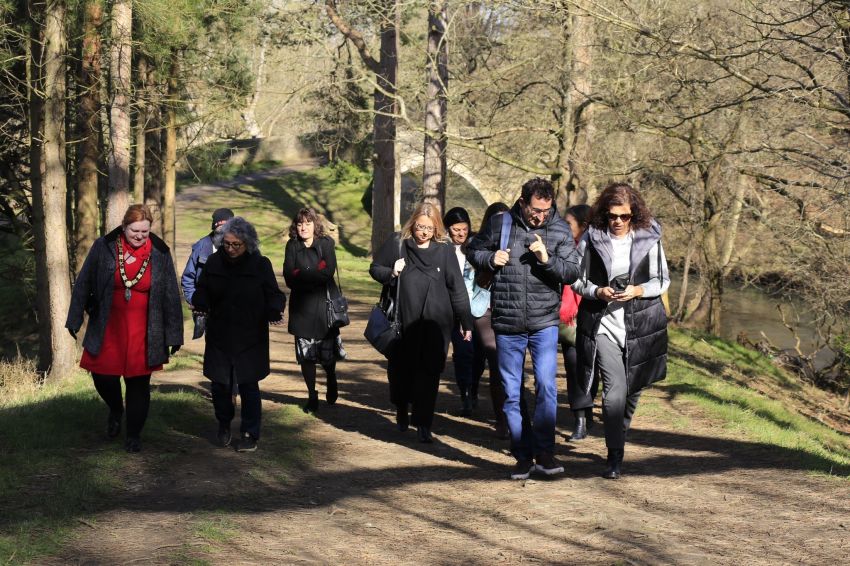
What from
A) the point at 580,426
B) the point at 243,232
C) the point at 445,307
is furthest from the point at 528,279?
the point at 580,426

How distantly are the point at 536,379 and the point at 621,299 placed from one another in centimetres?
76

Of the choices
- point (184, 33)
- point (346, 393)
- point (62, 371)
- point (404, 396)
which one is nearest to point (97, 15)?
point (184, 33)

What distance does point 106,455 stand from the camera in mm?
6980

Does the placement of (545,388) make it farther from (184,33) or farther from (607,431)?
(184,33)

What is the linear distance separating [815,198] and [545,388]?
11.8 meters

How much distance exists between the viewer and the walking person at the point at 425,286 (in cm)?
764

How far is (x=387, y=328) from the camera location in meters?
7.73

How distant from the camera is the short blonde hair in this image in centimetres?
759

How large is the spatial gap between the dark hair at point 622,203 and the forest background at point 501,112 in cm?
453

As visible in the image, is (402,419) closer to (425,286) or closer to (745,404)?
(425,286)

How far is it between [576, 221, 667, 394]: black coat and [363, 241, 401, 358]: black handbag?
150cm

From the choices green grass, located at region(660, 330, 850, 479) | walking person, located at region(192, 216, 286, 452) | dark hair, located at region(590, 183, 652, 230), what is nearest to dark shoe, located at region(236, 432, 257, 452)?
walking person, located at region(192, 216, 286, 452)

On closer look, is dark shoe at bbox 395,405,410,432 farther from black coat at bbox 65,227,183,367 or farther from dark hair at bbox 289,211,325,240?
black coat at bbox 65,227,183,367

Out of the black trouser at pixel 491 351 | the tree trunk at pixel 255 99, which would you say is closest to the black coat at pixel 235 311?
the black trouser at pixel 491 351
